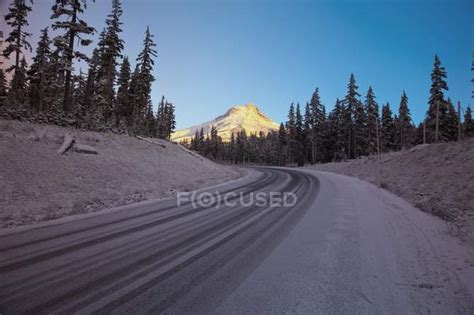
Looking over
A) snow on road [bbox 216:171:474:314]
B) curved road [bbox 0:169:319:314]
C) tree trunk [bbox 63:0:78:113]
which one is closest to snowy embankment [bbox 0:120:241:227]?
curved road [bbox 0:169:319:314]

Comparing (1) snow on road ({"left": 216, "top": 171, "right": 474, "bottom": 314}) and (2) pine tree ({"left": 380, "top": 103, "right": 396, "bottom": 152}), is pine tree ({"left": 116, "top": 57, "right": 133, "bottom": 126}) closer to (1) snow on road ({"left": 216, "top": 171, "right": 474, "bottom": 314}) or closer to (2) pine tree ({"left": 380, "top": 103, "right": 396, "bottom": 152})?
(1) snow on road ({"left": 216, "top": 171, "right": 474, "bottom": 314})

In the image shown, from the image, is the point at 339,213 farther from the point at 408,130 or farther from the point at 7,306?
the point at 408,130

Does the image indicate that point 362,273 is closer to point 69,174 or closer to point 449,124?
point 69,174

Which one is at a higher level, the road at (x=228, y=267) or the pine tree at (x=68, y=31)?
the pine tree at (x=68, y=31)

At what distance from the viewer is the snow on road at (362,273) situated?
144 inches

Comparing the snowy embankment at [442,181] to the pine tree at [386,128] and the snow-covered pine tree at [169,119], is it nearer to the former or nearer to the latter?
the pine tree at [386,128]

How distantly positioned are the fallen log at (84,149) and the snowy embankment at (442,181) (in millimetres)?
17405

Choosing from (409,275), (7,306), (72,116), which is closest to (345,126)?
(72,116)

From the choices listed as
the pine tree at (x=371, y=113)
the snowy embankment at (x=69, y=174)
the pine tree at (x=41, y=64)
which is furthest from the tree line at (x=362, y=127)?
the pine tree at (x=41, y=64)

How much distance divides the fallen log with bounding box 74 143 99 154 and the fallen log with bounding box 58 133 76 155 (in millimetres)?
330

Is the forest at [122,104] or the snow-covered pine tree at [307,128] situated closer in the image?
the forest at [122,104]

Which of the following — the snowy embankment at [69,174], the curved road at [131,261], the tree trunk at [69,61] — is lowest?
the curved road at [131,261]

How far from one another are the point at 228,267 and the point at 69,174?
10.9 m

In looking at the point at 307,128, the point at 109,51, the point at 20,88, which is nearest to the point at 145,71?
the point at 109,51
